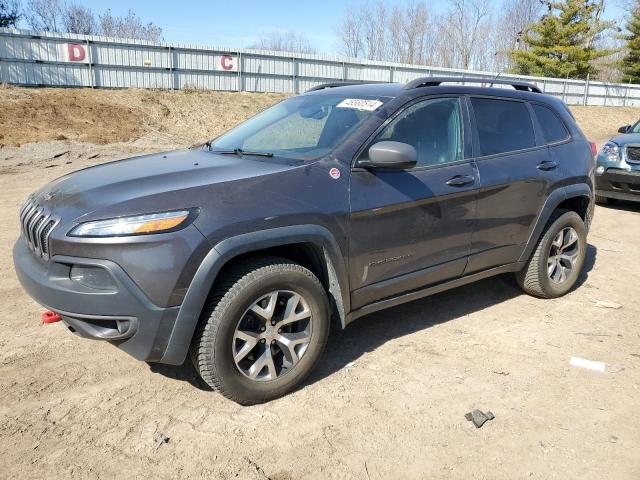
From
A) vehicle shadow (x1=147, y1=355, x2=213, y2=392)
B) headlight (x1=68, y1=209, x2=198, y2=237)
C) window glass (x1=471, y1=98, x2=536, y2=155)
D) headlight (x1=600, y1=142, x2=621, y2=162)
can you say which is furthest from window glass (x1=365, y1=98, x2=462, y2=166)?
headlight (x1=600, y1=142, x2=621, y2=162)

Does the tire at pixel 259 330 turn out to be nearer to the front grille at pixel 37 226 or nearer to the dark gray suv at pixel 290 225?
the dark gray suv at pixel 290 225

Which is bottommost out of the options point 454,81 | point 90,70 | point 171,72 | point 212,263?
point 212,263

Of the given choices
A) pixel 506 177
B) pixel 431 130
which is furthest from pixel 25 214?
pixel 506 177

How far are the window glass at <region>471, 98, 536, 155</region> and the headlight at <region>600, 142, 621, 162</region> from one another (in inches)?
210

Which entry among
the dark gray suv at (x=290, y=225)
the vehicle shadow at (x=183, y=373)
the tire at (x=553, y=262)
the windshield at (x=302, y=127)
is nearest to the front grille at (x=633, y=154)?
the tire at (x=553, y=262)

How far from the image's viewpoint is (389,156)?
129 inches

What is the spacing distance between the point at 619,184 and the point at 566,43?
36.7 meters

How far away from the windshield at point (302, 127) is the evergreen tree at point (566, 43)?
134 ft

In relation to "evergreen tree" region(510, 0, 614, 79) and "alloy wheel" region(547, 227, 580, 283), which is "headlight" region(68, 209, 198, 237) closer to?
"alloy wheel" region(547, 227, 580, 283)

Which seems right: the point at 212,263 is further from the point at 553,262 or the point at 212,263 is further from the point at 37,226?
the point at 553,262

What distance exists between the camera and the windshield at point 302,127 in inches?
141

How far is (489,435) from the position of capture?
9.68 feet

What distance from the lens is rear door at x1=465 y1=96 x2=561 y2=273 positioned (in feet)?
13.4

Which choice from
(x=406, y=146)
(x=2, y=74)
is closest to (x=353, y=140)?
(x=406, y=146)
